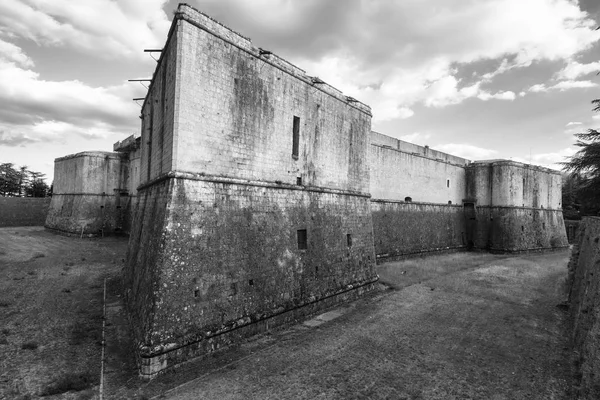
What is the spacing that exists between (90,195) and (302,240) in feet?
74.1

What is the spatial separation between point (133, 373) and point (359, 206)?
1115 cm

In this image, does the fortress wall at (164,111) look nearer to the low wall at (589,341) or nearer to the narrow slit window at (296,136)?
the narrow slit window at (296,136)

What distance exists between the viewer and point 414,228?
22.9m

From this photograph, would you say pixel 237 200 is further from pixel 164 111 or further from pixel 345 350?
pixel 345 350

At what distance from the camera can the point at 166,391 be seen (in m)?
6.69

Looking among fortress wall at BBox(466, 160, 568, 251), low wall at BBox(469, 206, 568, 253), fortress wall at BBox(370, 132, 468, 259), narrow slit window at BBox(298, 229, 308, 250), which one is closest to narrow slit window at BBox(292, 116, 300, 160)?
narrow slit window at BBox(298, 229, 308, 250)

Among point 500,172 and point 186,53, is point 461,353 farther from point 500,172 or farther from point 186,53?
point 500,172

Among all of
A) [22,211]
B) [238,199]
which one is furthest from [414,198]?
[22,211]

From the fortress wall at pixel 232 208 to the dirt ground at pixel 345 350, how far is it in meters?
0.92

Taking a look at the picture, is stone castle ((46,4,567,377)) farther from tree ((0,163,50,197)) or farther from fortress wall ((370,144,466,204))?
tree ((0,163,50,197))

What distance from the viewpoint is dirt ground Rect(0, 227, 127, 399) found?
22.5 feet

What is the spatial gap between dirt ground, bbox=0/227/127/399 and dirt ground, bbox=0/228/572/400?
39 millimetres

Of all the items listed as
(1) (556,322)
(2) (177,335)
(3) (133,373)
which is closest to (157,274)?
(2) (177,335)

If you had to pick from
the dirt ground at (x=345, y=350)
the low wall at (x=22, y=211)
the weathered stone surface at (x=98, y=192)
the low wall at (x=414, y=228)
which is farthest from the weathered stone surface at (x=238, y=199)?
the low wall at (x=22, y=211)
